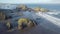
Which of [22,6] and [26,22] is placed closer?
[26,22]

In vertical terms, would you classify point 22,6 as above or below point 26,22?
above

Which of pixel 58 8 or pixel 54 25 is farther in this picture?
pixel 58 8

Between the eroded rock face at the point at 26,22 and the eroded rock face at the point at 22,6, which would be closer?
the eroded rock face at the point at 26,22

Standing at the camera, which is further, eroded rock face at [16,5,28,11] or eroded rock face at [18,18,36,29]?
eroded rock face at [16,5,28,11]

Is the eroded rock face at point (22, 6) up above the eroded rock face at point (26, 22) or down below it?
above

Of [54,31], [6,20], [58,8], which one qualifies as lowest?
[54,31]

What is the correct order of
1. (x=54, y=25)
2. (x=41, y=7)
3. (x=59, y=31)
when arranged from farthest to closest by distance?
(x=41, y=7), (x=54, y=25), (x=59, y=31)

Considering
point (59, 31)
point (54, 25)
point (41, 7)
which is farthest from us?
point (41, 7)

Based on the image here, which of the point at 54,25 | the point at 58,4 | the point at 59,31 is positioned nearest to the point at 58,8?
the point at 58,4

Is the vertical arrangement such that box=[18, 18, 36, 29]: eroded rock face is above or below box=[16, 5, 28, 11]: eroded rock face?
below

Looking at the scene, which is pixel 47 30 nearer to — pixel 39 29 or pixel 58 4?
pixel 39 29

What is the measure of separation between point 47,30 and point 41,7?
0.46 metres

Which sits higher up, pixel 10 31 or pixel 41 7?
pixel 41 7

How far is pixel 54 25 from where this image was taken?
6.49 ft
